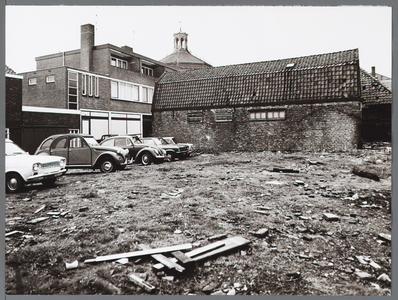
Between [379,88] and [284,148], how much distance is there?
1.49 meters

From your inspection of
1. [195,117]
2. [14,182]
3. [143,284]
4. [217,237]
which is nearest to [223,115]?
[195,117]

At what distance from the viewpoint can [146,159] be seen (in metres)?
4.41

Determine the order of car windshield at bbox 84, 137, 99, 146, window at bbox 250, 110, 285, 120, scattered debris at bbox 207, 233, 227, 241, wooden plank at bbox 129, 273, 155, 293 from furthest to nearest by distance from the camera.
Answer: window at bbox 250, 110, 285, 120 → car windshield at bbox 84, 137, 99, 146 → scattered debris at bbox 207, 233, 227, 241 → wooden plank at bbox 129, 273, 155, 293

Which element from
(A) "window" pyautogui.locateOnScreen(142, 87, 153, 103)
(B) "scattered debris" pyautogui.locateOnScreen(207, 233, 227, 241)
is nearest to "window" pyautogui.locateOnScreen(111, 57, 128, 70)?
(A) "window" pyautogui.locateOnScreen(142, 87, 153, 103)

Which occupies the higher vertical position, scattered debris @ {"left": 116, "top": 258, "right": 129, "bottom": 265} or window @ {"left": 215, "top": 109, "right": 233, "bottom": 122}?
window @ {"left": 215, "top": 109, "right": 233, "bottom": 122}

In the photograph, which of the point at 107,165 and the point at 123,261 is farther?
the point at 107,165

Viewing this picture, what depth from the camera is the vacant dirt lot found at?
255 cm

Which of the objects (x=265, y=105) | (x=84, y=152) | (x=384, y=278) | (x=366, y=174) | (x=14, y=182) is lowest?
(x=384, y=278)

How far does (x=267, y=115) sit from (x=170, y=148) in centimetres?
175

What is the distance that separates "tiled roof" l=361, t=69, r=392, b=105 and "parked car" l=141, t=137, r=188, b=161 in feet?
9.10

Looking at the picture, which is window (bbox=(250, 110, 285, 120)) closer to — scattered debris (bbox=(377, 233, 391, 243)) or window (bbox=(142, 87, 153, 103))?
window (bbox=(142, 87, 153, 103))

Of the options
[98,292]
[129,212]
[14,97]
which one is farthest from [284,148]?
[14,97]

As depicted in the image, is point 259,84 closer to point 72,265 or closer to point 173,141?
point 173,141

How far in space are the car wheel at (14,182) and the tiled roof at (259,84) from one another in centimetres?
227
